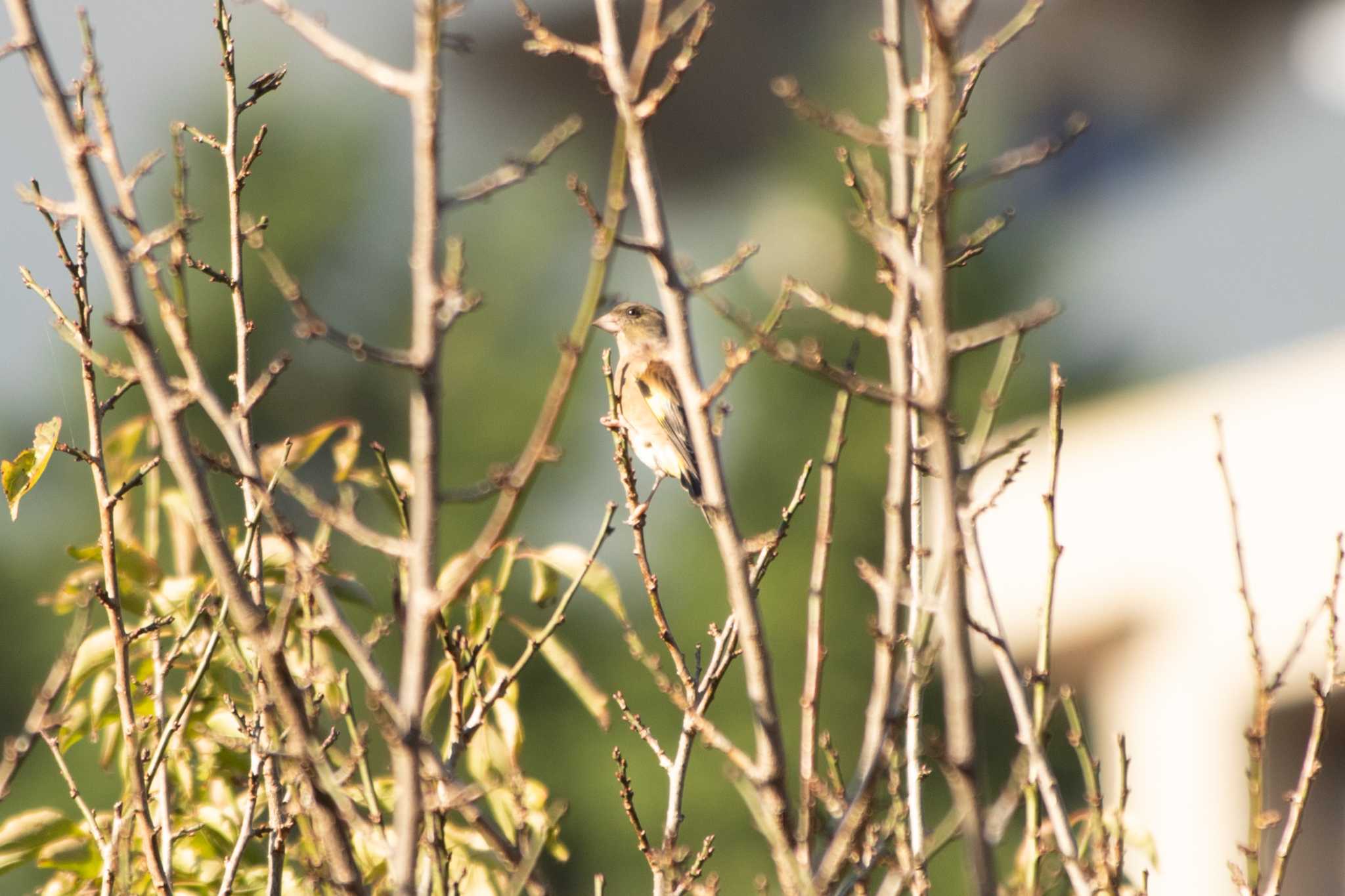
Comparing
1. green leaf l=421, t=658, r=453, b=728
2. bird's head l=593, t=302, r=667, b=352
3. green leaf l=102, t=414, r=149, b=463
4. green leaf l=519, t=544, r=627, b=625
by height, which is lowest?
green leaf l=421, t=658, r=453, b=728

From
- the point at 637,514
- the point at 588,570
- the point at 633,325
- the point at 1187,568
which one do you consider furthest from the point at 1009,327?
the point at 1187,568

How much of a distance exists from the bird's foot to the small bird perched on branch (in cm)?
222

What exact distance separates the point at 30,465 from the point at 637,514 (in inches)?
48.8

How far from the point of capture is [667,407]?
20.6 ft

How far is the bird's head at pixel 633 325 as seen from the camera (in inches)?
282

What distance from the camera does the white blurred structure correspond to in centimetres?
1132

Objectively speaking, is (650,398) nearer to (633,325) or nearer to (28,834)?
(633,325)

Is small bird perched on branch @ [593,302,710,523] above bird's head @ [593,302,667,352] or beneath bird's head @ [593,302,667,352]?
beneath

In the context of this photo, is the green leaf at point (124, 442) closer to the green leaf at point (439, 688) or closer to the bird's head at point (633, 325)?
the green leaf at point (439, 688)

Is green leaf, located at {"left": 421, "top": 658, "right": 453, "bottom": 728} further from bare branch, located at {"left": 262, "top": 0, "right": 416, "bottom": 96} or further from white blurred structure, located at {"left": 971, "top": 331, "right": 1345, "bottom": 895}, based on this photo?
white blurred structure, located at {"left": 971, "top": 331, "right": 1345, "bottom": 895}

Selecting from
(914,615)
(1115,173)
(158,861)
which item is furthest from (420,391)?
(1115,173)

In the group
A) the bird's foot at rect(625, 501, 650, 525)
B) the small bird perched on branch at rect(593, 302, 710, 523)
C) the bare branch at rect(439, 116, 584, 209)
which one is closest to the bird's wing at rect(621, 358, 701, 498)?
the small bird perched on branch at rect(593, 302, 710, 523)

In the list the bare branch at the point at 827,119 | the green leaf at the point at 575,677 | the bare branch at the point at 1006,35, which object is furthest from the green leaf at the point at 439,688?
the bare branch at the point at 1006,35

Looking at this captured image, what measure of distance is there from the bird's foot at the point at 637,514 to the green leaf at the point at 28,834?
1.23m
